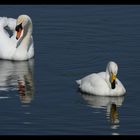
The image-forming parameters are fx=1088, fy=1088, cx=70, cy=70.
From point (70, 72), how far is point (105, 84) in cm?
190

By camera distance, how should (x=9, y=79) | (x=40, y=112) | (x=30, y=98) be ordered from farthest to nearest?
(x=9, y=79), (x=30, y=98), (x=40, y=112)

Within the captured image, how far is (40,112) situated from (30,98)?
1672 mm

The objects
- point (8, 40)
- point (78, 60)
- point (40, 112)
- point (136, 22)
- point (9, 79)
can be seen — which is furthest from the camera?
point (136, 22)

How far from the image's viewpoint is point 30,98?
26.2m

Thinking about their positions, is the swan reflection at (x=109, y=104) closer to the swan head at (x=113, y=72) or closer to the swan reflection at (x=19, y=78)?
the swan head at (x=113, y=72)

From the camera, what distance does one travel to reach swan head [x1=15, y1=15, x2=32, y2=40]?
31672 millimetres

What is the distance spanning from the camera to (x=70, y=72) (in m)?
28.5

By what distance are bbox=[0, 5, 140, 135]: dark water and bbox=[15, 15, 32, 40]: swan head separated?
66cm

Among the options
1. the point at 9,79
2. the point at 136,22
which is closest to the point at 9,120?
the point at 9,79

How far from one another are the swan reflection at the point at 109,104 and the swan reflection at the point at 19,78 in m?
1.45

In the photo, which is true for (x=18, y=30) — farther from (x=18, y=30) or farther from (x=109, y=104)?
(x=109, y=104)

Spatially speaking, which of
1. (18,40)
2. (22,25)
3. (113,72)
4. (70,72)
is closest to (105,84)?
(113,72)

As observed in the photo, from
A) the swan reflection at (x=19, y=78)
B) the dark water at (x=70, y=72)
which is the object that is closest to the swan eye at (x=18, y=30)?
the dark water at (x=70, y=72)

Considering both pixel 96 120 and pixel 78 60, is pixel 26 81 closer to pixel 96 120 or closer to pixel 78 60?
pixel 78 60
